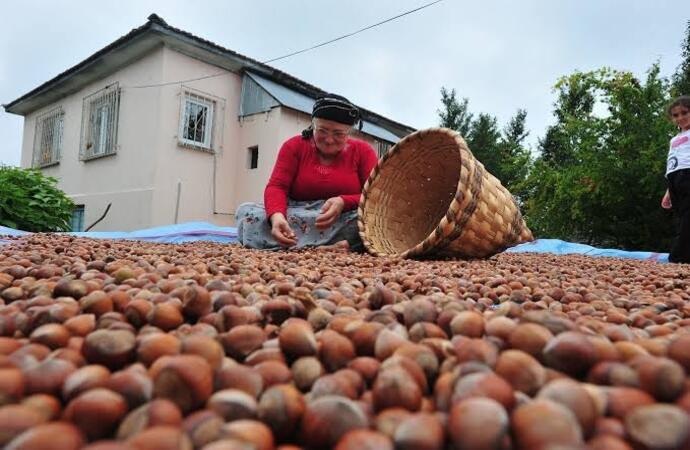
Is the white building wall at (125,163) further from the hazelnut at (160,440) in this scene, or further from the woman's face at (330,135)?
the hazelnut at (160,440)

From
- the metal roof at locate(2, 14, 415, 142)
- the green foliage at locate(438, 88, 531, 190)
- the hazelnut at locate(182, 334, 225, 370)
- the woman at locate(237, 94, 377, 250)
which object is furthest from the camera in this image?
the green foliage at locate(438, 88, 531, 190)

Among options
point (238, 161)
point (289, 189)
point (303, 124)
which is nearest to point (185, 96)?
point (238, 161)

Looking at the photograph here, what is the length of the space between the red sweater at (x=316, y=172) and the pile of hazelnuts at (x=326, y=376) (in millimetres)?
2311

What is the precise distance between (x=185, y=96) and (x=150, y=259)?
6005mm

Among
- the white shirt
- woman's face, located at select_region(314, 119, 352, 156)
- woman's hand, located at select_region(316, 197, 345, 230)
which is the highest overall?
the white shirt

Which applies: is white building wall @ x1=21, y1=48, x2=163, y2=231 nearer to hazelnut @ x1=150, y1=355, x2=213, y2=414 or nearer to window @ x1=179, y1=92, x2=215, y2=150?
window @ x1=179, y1=92, x2=215, y2=150

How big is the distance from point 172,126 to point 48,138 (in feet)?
14.5

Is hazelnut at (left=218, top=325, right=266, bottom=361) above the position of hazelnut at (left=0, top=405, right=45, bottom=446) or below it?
above

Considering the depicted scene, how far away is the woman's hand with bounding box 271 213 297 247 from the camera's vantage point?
3.06 metres

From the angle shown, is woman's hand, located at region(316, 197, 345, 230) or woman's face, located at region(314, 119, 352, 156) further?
woman's face, located at region(314, 119, 352, 156)

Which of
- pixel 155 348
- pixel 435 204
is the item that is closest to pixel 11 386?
pixel 155 348

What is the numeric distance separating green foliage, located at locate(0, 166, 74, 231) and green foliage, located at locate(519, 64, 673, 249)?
20.9ft

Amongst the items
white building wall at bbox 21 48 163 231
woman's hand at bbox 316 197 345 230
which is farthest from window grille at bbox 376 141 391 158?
woman's hand at bbox 316 197 345 230

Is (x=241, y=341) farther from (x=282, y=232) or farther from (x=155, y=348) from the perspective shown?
(x=282, y=232)
